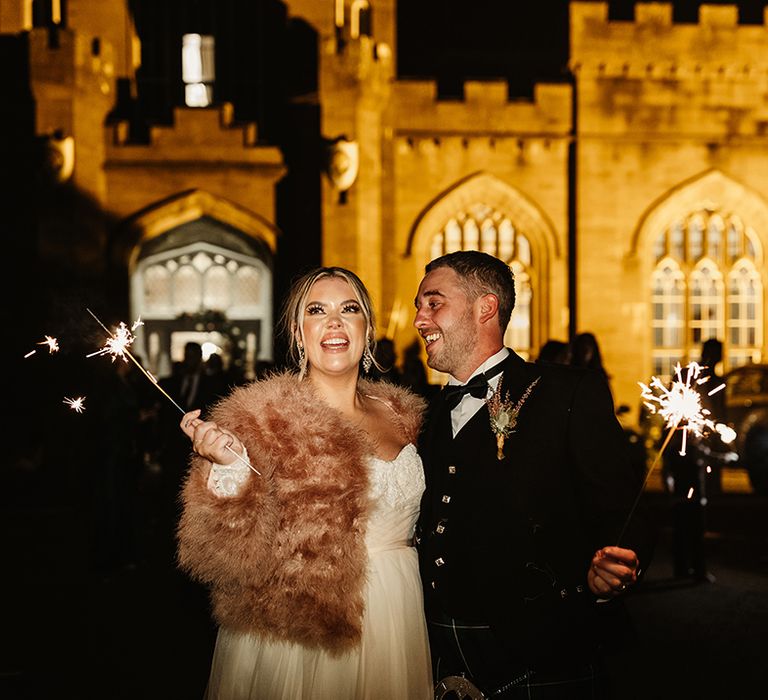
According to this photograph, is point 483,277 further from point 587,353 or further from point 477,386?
point 587,353

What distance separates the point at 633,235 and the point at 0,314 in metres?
9.91

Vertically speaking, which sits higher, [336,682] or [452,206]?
[452,206]

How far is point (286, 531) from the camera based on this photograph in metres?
2.71

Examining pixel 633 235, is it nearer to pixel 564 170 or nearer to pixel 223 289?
pixel 564 170

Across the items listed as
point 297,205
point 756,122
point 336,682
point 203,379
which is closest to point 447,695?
point 336,682

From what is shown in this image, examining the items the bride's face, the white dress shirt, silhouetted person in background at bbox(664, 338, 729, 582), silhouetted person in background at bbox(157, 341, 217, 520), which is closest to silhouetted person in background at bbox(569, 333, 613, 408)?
silhouetted person in background at bbox(664, 338, 729, 582)

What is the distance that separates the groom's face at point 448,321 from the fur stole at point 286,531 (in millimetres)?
370

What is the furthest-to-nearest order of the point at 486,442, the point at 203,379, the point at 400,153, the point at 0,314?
the point at 400,153 < the point at 0,314 < the point at 203,379 < the point at 486,442

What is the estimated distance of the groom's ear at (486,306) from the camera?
2.87 meters

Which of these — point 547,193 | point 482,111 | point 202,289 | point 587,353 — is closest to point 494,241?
point 547,193

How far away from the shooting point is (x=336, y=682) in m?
2.76

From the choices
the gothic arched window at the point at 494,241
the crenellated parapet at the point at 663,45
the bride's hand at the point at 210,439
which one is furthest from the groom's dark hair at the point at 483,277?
the crenellated parapet at the point at 663,45

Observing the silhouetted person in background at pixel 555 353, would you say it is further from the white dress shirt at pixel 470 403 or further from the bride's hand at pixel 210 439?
the bride's hand at pixel 210 439

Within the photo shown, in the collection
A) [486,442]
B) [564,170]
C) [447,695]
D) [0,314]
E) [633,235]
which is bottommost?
[447,695]
